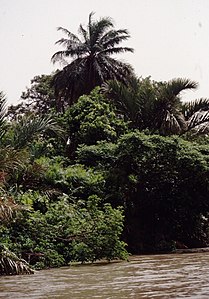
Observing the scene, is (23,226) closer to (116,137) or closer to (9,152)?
(9,152)

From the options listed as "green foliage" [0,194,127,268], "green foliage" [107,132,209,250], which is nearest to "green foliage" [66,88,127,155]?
"green foliage" [107,132,209,250]

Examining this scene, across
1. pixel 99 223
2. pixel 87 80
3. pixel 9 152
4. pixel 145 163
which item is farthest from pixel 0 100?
pixel 87 80

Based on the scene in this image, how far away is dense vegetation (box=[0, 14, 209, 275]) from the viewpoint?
10.7 meters

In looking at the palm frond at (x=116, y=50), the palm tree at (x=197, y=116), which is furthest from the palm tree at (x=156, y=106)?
the palm frond at (x=116, y=50)

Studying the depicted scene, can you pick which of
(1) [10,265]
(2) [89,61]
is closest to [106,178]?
(1) [10,265]

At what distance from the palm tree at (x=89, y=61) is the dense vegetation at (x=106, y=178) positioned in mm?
5353

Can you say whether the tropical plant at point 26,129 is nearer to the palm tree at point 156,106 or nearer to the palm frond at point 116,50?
the palm tree at point 156,106

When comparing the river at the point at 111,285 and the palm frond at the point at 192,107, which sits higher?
the palm frond at the point at 192,107

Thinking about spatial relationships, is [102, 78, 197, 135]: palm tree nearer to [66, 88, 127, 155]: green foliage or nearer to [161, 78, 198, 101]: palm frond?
[161, 78, 198, 101]: palm frond

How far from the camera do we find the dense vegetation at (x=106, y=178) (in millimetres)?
10688

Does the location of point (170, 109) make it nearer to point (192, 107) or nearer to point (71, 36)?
point (192, 107)

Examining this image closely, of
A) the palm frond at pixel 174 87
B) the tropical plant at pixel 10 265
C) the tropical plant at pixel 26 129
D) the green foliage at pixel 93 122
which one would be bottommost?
the tropical plant at pixel 10 265

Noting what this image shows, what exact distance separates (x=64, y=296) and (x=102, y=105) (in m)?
13.6

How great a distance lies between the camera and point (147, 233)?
1588 cm
